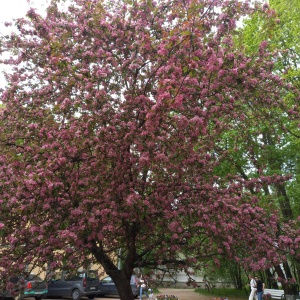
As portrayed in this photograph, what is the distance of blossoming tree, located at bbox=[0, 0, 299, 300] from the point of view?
5.38m

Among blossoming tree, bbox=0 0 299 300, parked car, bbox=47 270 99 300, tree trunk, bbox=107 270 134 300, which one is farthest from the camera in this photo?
parked car, bbox=47 270 99 300

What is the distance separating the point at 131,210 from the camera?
557 centimetres

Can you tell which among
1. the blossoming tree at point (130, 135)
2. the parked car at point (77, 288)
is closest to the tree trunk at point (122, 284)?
the blossoming tree at point (130, 135)

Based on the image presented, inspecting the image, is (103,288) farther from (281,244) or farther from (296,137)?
(281,244)

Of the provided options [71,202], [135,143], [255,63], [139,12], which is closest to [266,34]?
[255,63]

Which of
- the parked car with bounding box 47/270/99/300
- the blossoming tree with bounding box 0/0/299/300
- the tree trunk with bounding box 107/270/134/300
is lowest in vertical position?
the tree trunk with bounding box 107/270/134/300

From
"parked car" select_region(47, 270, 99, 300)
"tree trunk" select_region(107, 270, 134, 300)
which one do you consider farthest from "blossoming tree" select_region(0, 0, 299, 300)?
"parked car" select_region(47, 270, 99, 300)

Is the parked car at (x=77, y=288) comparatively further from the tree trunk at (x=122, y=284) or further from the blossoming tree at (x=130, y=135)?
the blossoming tree at (x=130, y=135)

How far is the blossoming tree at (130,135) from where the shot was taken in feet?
17.6

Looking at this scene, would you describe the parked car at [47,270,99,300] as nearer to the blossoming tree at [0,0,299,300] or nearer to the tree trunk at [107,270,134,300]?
the tree trunk at [107,270,134,300]

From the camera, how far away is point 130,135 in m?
5.57

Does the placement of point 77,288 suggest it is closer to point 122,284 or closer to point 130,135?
point 122,284

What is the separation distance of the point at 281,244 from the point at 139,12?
5132mm

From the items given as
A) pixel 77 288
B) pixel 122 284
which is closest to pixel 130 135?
pixel 122 284
